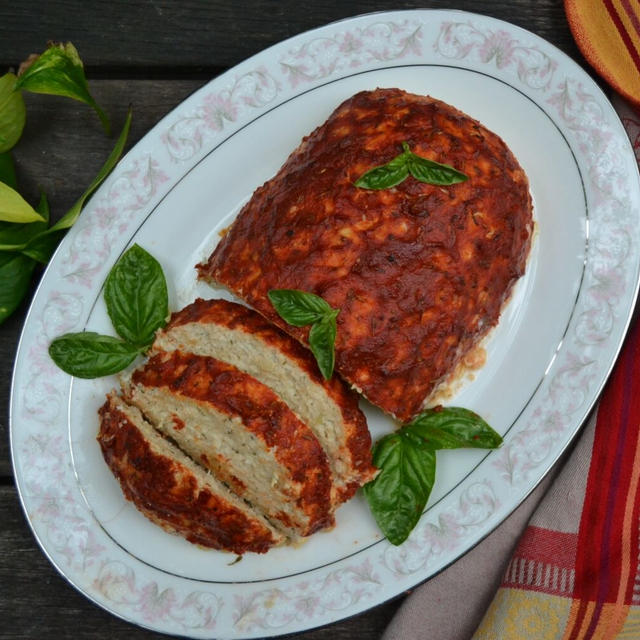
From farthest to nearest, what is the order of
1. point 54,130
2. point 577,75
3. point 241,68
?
1. point 54,130
2. point 241,68
3. point 577,75

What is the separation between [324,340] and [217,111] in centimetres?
176

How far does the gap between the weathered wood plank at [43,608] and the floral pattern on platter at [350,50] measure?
329 cm

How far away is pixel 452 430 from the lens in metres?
3.88

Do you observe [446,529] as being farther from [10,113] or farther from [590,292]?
[10,113]

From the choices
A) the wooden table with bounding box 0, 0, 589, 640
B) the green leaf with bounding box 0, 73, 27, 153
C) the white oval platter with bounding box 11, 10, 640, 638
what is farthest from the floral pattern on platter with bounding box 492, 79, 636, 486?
the green leaf with bounding box 0, 73, 27, 153

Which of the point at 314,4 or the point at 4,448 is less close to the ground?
the point at 314,4

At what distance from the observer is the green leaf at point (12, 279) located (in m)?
4.25

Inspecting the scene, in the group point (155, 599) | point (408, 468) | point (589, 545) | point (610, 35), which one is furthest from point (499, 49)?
point (155, 599)

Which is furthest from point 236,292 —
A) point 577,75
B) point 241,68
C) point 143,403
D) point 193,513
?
point 577,75

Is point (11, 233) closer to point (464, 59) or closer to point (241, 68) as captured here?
point (241, 68)

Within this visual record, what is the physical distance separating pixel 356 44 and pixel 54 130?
1.95m

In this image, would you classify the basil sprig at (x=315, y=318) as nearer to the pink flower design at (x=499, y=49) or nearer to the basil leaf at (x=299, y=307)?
the basil leaf at (x=299, y=307)

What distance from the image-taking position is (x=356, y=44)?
421 centimetres

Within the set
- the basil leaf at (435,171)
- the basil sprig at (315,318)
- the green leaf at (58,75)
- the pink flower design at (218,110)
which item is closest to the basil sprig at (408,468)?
the basil sprig at (315,318)
